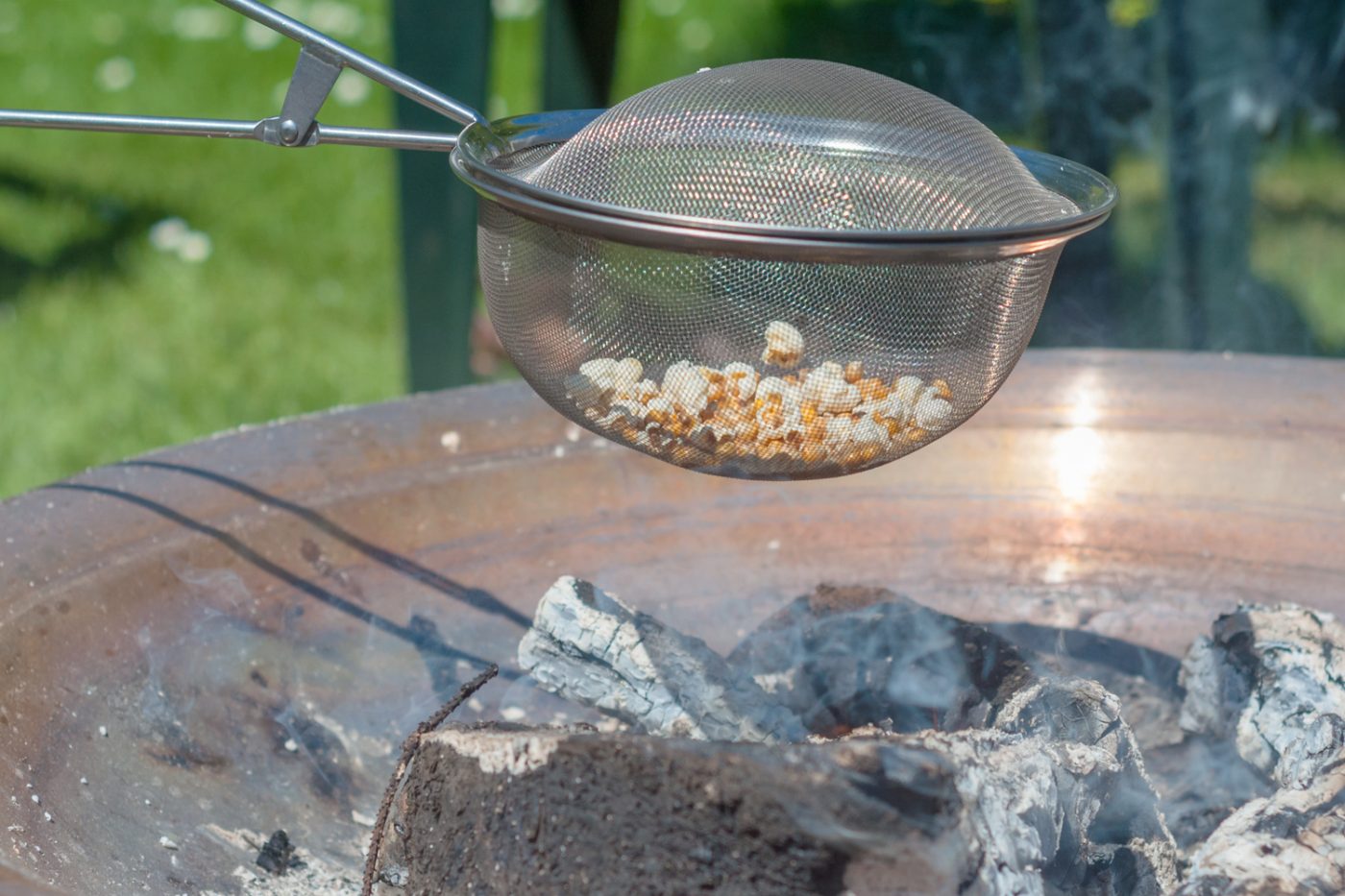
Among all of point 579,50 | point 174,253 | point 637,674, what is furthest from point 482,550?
point 174,253

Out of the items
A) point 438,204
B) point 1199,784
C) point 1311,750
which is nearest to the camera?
point 1311,750

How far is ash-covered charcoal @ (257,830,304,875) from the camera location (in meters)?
1.20

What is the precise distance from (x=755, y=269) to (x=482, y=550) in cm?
59

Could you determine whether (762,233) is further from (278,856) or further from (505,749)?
(278,856)

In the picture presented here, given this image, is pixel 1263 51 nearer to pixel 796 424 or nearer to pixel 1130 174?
pixel 1130 174

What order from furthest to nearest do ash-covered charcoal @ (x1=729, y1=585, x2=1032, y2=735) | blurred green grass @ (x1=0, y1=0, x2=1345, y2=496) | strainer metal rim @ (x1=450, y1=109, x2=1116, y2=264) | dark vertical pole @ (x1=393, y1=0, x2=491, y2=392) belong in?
blurred green grass @ (x1=0, y1=0, x2=1345, y2=496) → dark vertical pole @ (x1=393, y1=0, x2=491, y2=392) → ash-covered charcoal @ (x1=729, y1=585, x2=1032, y2=735) → strainer metal rim @ (x1=450, y1=109, x2=1116, y2=264)

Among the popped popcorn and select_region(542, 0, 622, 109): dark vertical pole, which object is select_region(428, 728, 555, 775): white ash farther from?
select_region(542, 0, 622, 109): dark vertical pole

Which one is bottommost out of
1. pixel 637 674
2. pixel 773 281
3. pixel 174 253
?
pixel 174 253

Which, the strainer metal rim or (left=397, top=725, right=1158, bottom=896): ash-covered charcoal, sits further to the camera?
the strainer metal rim

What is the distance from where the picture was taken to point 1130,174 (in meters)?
3.81

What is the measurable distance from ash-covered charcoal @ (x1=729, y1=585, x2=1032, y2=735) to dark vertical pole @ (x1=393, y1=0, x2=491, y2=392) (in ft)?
4.49

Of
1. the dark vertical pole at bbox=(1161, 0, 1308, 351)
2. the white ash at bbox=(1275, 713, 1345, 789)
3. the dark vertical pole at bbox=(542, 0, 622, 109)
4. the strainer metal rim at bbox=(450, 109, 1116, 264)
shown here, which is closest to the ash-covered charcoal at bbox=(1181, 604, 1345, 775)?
the white ash at bbox=(1275, 713, 1345, 789)

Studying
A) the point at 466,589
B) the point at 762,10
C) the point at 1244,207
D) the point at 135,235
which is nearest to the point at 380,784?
the point at 466,589

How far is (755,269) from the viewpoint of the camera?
1146mm
